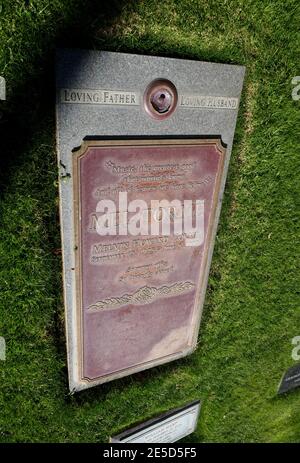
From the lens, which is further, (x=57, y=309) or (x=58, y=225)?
(x=57, y=309)

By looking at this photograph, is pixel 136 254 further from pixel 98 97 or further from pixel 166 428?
pixel 166 428

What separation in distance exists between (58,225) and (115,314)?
777 mm

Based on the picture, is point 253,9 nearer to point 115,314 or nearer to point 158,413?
point 115,314

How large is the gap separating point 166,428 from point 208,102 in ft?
8.74

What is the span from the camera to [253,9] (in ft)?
8.93

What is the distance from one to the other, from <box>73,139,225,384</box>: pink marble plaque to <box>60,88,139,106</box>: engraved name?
222mm

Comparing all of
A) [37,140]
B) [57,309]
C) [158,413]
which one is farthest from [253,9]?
[158,413]

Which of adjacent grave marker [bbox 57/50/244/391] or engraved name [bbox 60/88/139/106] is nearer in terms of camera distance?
engraved name [bbox 60/88/139/106]

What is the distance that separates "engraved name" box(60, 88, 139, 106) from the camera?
209cm

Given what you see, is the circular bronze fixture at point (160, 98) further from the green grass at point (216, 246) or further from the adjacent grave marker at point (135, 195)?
the green grass at point (216, 246)
